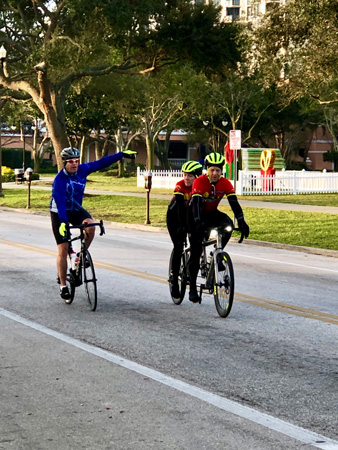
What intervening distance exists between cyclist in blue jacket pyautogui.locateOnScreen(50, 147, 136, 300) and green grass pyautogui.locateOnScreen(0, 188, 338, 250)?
8689mm

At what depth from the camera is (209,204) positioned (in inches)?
383

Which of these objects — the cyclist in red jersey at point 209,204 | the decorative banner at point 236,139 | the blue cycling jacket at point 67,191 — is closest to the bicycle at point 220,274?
the cyclist in red jersey at point 209,204

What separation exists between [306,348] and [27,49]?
3039 cm

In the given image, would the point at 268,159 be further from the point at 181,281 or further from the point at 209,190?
the point at 209,190

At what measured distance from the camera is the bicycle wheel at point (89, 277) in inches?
397

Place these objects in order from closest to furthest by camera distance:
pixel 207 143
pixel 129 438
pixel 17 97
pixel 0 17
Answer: pixel 129 438 → pixel 0 17 → pixel 17 97 → pixel 207 143

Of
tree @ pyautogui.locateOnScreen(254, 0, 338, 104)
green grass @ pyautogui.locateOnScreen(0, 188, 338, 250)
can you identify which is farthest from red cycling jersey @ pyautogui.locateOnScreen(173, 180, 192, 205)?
tree @ pyautogui.locateOnScreen(254, 0, 338, 104)

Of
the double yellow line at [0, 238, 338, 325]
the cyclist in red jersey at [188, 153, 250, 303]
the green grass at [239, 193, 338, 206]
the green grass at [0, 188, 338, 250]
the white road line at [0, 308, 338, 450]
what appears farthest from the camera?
the green grass at [239, 193, 338, 206]

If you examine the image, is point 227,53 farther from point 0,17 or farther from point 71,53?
point 0,17

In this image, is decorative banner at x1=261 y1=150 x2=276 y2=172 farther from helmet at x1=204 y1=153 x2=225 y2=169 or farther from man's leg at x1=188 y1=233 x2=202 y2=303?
helmet at x1=204 y1=153 x2=225 y2=169

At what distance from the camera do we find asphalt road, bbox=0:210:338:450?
5.41m

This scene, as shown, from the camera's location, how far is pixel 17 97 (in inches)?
1631

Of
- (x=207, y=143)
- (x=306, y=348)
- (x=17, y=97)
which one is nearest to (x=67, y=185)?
(x=306, y=348)

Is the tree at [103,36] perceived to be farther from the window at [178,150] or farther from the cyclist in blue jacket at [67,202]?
the window at [178,150]
